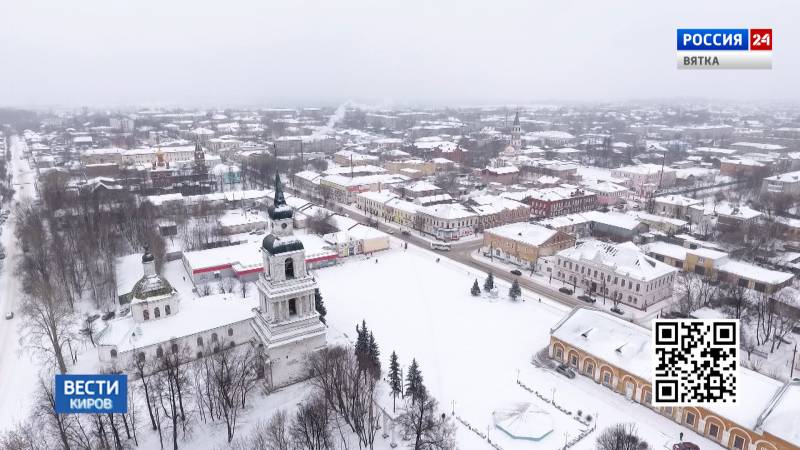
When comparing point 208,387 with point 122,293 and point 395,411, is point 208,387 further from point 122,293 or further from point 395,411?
point 122,293

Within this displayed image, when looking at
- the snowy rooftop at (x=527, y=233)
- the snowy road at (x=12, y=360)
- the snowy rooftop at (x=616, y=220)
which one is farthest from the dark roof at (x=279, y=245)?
the snowy rooftop at (x=616, y=220)

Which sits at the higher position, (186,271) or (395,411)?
(186,271)

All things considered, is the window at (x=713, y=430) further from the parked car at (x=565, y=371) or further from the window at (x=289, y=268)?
the window at (x=289, y=268)

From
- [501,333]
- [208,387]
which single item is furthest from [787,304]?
[208,387]

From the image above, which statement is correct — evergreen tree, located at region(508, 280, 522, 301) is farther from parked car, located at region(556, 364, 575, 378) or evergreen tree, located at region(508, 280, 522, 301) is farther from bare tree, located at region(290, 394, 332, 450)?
bare tree, located at region(290, 394, 332, 450)

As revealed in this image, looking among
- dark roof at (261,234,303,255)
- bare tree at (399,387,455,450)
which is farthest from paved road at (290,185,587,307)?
dark roof at (261,234,303,255)

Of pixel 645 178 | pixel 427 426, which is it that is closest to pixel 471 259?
pixel 427 426

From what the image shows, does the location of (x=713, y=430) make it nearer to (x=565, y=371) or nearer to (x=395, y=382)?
(x=565, y=371)

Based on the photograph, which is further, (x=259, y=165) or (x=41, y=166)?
(x=41, y=166)
